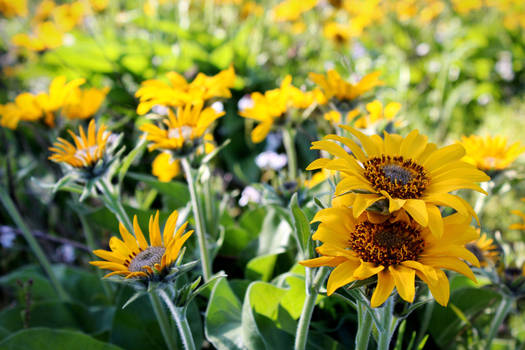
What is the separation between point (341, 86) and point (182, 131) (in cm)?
50

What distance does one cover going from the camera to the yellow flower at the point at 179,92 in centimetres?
127

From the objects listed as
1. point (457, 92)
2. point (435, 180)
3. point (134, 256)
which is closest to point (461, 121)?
point (457, 92)

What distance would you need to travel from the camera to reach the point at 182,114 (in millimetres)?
1221

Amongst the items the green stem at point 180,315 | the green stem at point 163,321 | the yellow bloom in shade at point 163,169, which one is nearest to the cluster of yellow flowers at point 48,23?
the yellow bloom in shade at point 163,169

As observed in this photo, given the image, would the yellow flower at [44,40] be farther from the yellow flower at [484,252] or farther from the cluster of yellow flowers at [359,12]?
the yellow flower at [484,252]

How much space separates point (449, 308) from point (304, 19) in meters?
3.54

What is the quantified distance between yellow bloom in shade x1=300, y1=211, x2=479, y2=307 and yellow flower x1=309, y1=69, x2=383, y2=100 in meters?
0.59

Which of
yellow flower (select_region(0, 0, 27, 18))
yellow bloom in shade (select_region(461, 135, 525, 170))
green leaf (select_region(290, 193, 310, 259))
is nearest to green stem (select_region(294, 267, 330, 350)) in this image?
green leaf (select_region(290, 193, 310, 259))

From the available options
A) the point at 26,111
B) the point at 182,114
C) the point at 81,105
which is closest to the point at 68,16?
the point at 81,105

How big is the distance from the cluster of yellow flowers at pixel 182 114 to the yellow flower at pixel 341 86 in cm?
32

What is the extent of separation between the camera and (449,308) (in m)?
1.40

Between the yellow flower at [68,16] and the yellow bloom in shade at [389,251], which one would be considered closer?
the yellow bloom in shade at [389,251]

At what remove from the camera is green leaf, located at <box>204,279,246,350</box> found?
1.11m

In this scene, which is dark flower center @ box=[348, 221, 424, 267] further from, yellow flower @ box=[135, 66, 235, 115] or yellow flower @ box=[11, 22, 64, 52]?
yellow flower @ box=[11, 22, 64, 52]
